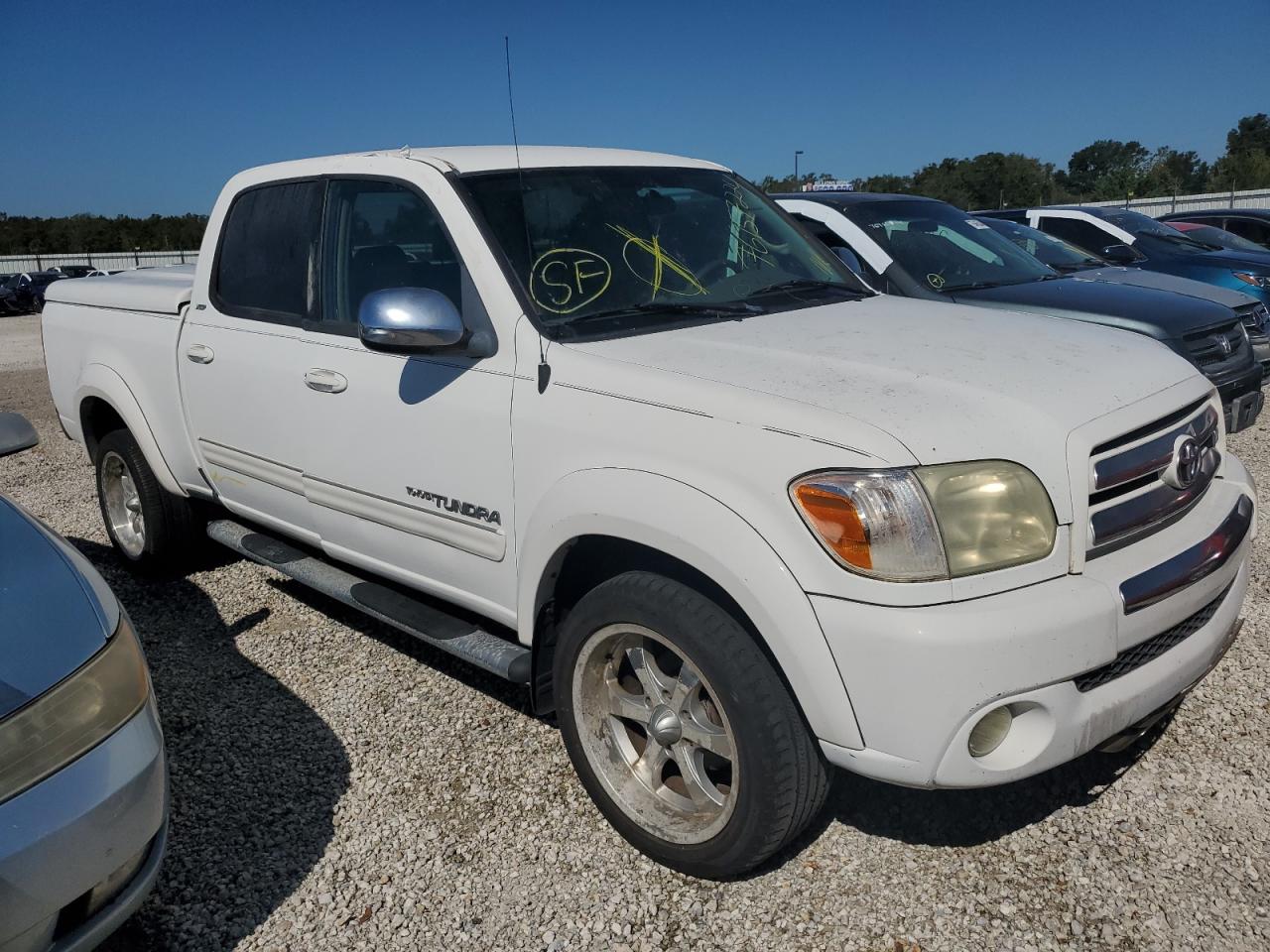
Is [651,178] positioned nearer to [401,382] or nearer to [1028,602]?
[401,382]

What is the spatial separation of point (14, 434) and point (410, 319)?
5.07 ft

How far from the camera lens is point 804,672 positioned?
2279 mm

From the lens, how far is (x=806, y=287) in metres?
3.71

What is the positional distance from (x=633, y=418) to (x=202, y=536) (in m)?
3.38

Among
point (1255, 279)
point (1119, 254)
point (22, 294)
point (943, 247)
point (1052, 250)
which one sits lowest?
point (22, 294)

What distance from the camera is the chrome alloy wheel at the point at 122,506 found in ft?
17.2

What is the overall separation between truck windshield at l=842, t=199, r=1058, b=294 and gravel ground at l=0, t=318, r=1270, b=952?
3.27m

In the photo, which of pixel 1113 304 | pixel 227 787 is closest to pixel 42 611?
pixel 227 787

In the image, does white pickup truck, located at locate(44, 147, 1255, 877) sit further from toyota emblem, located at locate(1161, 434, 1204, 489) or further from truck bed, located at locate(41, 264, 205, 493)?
truck bed, located at locate(41, 264, 205, 493)

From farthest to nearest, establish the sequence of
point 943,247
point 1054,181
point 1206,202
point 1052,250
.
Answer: point 1054,181, point 1206,202, point 1052,250, point 943,247

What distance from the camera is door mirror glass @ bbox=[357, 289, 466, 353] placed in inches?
112

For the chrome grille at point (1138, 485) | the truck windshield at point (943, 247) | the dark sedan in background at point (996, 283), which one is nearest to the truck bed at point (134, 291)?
the dark sedan in background at point (996, 283)

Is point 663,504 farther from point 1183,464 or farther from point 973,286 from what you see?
point 973,286

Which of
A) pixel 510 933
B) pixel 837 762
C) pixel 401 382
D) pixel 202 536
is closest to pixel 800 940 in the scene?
pixel 837 762
